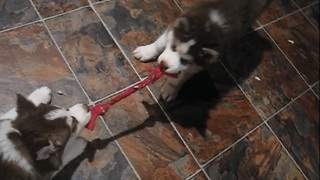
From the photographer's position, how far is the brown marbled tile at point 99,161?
6.22 feet

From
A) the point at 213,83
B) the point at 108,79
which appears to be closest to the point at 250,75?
the point at 213,83

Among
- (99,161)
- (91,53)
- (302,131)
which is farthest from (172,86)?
(302,131)

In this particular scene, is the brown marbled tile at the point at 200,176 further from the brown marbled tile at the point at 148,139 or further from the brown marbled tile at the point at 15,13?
the brown marbled tile at the point at 15,13

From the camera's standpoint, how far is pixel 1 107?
1.90m

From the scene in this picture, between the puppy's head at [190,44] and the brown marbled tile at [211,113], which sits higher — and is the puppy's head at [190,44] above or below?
above

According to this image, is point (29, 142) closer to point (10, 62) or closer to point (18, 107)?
point (18, 107)

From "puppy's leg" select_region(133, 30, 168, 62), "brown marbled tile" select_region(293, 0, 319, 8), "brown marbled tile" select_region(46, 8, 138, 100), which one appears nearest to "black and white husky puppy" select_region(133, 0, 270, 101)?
"puppy's leg" select_region(133, 30, 168, 62)

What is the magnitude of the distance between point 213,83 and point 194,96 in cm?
19

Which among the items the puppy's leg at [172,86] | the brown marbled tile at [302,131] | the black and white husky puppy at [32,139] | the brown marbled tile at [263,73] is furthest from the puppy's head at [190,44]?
the brown marbled tile at [302,131]

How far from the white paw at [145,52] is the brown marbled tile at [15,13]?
576 millimetres

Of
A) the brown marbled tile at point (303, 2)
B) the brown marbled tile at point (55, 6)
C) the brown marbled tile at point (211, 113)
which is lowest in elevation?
the brown marbled tile at point (211, 113)

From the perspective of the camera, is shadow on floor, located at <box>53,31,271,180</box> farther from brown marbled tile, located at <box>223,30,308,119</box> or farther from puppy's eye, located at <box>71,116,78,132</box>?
puppy's eye, located at <box>71,116,78,132</box>

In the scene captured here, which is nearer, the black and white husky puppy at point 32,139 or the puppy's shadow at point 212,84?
the black and white husky puppy at point 32,139

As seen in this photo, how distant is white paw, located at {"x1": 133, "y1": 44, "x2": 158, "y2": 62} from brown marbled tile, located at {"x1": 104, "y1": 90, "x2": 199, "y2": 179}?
20 centimetres
